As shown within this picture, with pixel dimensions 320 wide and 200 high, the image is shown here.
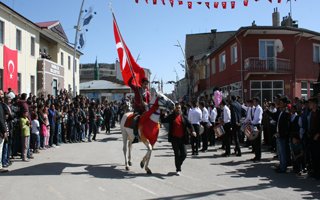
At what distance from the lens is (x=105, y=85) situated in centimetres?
6091

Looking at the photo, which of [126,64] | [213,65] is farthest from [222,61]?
[126,64]

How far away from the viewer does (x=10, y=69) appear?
2531cm

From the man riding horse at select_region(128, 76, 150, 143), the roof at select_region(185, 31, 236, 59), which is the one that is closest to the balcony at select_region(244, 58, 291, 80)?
the man riding horse at select_region(128, 76, 150, 143)

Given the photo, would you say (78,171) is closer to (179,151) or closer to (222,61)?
(179,151)

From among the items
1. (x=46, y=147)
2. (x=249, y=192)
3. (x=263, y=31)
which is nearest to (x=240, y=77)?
(x=263, y=31)

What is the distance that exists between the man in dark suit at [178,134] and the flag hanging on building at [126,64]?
189 cm

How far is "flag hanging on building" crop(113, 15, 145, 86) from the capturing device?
12.4 metres

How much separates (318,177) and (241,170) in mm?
2195

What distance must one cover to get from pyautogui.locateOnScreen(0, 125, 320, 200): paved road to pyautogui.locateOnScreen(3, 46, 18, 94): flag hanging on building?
12354mm

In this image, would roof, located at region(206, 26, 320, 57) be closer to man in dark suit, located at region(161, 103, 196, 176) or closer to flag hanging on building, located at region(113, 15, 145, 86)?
flag hanging on building, located at region(113, 15, 145, 86)

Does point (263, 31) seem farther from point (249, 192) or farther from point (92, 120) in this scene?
point (249, 192)

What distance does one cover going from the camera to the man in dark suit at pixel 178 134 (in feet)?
34.8

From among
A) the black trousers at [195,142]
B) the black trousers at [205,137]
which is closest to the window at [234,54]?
the black trousers at [205,137]

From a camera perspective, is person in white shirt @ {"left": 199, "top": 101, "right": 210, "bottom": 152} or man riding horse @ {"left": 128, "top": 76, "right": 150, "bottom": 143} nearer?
man riding horse @ {"left": 128, "top": 76, "right": 150, "bottom": 143}
